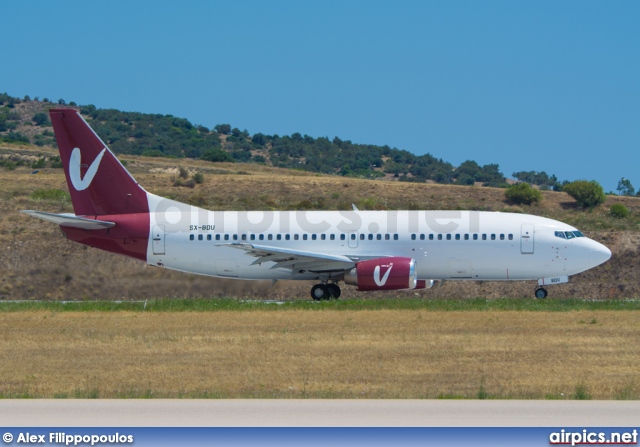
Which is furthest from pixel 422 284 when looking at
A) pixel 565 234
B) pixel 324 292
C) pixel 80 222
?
pixel 80 222

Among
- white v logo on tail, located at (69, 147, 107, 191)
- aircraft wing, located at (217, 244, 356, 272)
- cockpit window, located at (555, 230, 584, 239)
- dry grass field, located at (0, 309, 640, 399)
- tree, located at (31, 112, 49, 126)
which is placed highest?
Result: tree, located at (31, 112, 49, 126)

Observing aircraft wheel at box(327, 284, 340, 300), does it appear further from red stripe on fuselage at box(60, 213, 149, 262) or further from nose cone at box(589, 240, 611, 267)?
nose cone at box(589, 240, 611, 267)

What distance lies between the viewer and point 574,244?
32.6 metres

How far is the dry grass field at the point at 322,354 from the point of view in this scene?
16859mm

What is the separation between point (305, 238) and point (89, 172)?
7843mm

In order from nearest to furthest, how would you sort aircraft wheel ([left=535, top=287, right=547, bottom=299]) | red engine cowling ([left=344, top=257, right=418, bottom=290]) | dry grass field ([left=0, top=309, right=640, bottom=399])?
dry grass field ([left=0, top=309, right=640, bottom=399]), red engine cowling ([left=344, top=257, right=418, bottom=290]), aircraft wheel ([left=535, top=287, right=547, bottom=299])

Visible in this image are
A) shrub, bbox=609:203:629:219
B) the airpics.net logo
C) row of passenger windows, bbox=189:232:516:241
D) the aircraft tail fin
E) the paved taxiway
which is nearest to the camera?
the airpics.net logo

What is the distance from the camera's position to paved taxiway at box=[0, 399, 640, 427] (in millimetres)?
12703

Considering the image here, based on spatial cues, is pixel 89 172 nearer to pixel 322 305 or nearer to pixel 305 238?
pixel 305 238

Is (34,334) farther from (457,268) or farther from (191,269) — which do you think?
(457,268)

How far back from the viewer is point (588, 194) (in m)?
68.2

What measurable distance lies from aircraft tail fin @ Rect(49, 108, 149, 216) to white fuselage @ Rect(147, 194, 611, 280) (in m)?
1.31

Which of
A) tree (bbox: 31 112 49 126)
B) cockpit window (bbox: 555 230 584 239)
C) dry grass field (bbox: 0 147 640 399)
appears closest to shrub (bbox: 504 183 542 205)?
dry grass field (bbox: 0 147 640 399)

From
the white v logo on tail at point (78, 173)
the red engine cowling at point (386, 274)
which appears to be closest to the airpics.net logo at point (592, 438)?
the red engine cowling at point (386, 274)
